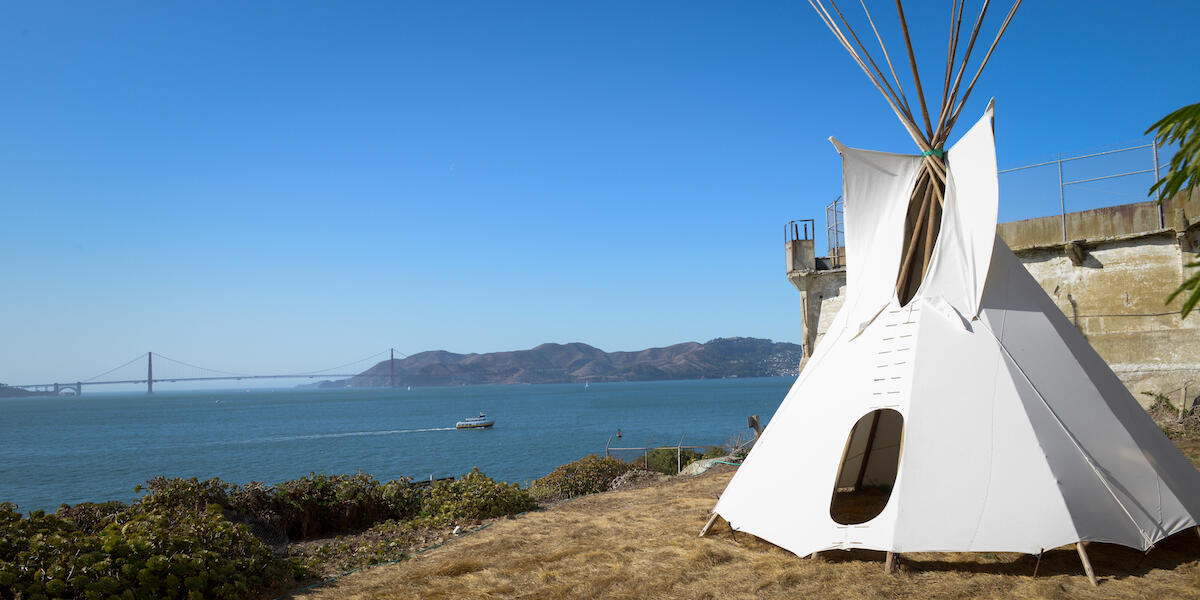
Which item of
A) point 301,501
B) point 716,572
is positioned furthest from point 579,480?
point 716,572

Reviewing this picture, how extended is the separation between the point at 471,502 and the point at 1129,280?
12.8 meters

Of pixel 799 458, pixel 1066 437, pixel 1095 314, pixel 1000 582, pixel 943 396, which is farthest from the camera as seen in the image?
pixel 1095 314

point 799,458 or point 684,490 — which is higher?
point 799,458

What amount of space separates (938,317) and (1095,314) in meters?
9.03

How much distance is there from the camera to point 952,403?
6.80 m

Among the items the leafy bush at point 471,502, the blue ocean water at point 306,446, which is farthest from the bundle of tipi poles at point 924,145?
the blue ocean water at point 306,446

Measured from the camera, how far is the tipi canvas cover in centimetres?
613

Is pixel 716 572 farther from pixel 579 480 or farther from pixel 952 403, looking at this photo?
pixel 579 480

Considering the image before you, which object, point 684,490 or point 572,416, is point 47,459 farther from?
point 684,490

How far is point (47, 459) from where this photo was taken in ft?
185

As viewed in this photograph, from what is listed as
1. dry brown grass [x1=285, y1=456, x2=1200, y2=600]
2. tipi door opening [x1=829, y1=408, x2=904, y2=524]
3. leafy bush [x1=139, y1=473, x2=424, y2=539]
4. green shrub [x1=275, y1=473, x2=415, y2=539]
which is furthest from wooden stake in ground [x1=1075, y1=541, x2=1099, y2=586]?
green shrub [x1=275, y1=473, x2=415, y2=539]

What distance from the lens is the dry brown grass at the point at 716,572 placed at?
585 centimetres

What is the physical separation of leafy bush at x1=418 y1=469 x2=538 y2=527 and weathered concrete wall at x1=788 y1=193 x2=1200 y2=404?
11.4 m

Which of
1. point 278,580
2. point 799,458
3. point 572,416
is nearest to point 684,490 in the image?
point 799,458
